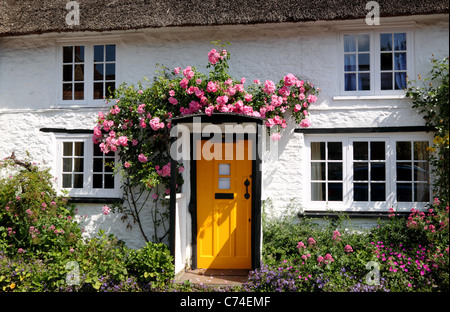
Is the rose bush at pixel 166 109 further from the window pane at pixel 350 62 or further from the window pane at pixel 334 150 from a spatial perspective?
the window pane at pixel 350 62

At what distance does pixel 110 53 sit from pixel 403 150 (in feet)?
18.8

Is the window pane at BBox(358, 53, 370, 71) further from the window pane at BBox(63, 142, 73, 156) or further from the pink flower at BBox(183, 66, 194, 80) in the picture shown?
the window pane at BBox(63, 142, 73, 156)

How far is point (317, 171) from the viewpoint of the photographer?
680 centimetres

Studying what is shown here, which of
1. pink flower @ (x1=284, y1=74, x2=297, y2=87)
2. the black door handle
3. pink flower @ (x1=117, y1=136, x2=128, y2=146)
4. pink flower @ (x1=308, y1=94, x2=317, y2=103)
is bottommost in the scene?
the black door handle

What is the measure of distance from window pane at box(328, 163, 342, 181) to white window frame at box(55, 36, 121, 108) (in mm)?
4297

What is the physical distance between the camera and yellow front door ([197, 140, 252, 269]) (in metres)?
6.48

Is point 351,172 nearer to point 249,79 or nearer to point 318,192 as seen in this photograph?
point 318,192

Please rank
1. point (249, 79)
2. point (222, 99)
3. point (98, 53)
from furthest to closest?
point (98, 53) → point (249, 79) → point (222, 99)

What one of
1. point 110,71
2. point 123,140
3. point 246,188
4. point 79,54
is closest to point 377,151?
point 246,188

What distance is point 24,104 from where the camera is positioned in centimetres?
741

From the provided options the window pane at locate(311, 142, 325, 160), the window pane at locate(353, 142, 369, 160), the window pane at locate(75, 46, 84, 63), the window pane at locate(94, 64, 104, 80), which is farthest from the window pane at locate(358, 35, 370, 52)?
the window pane at locate(75, 46, 84, 63)
